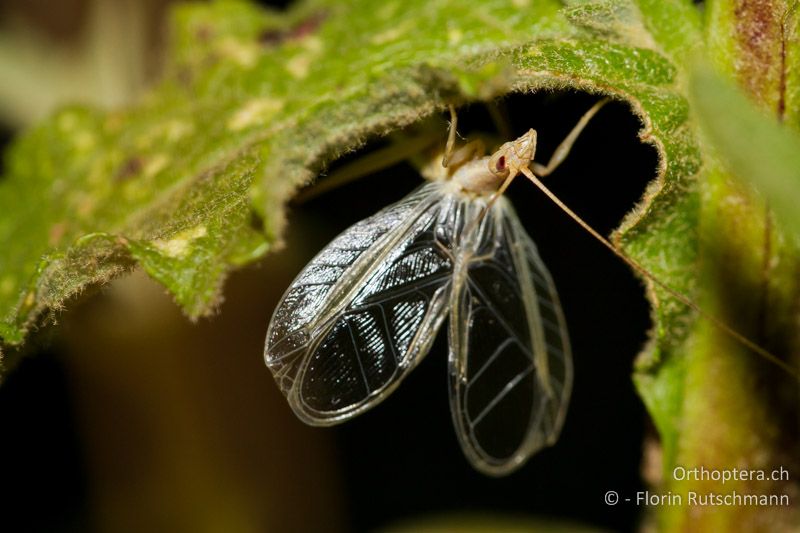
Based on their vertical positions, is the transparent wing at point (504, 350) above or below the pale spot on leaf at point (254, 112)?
below

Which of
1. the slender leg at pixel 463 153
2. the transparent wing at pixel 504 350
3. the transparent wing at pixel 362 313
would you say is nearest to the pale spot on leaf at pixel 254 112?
the transparent wing at pixel 362 313

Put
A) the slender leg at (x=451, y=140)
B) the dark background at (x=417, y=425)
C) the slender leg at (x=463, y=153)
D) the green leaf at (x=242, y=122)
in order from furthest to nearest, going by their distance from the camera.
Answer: the dark background at (x=417, y=425), the slender leg at (x=463, y=153), the slender leg at (x=451, y=140), the green leaf at (x=242, y=122)

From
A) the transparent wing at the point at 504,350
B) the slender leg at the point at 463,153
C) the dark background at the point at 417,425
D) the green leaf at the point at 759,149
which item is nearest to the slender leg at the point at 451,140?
the slender leg at the point at 463,153

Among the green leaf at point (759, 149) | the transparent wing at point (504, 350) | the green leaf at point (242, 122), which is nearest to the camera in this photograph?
the green leaf at point (759, 149)

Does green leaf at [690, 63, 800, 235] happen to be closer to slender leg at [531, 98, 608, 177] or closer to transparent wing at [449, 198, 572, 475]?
slender leg at [531, 98, 608, 177]

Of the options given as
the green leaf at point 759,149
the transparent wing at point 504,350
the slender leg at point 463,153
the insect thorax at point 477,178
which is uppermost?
the slender leg at point 463,153

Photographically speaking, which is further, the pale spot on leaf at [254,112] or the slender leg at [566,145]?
the slender leg at [566,145]

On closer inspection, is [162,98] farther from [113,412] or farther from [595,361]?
[595,361]

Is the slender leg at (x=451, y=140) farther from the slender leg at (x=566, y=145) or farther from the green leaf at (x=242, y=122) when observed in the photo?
the slender leg at (x=566, y=145)
